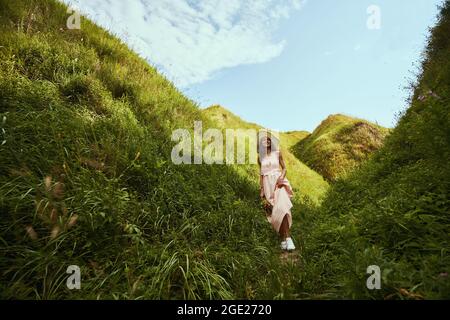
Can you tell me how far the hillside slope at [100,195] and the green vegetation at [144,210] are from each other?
0.07 ft

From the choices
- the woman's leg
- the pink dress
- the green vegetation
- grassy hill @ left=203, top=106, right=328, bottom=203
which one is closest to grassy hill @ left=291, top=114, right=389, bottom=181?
grassy hill @ left=203, top=106, right=328, bottom=203

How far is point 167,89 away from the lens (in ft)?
33.7

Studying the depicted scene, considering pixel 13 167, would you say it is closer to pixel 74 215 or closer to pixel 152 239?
pixel 74 215

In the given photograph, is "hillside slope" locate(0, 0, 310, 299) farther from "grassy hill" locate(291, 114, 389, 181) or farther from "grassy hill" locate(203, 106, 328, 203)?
"grassy hill" locate(291, 114, 389, 181)

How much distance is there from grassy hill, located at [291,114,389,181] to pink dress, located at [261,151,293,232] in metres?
12.2

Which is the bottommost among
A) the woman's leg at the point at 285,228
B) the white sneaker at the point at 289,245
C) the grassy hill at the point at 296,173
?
the white sneaker at the point at 289,245

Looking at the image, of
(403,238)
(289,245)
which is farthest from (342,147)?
(403,238)

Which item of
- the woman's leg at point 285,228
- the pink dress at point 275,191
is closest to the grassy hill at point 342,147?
the pink dress at point 275,191

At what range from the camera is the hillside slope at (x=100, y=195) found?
359 cm

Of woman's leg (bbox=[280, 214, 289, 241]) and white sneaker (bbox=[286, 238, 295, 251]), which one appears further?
woman's leg (bbox=[280, 214, 289, 241])

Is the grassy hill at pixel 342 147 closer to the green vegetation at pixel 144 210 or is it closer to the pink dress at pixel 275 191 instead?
the green vegetation at pixel 144 210

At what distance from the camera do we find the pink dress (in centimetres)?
619
